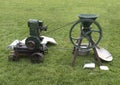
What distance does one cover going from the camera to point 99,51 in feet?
15.9

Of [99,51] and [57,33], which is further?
[57,33]

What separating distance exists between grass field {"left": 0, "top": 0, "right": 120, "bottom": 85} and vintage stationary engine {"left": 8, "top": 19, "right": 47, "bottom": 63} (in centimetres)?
11

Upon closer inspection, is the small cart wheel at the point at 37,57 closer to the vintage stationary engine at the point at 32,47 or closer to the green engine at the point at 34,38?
the vintage stationary engine at the point at 32,47

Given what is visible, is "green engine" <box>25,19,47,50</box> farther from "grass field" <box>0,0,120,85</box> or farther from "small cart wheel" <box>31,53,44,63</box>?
"grass field" <box>0,0,120,85</box>

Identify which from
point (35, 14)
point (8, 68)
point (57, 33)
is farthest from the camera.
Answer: point (35, 14)

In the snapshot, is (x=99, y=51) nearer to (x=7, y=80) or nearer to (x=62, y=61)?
(x=62, y=61)

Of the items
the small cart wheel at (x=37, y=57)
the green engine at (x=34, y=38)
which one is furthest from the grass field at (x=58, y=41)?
the green engine at (x=34, y=38)

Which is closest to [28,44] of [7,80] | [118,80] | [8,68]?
[8,68]

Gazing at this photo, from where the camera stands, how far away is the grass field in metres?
4.05

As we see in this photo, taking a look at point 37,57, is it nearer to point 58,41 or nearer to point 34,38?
point 34,38

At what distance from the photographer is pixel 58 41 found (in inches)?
231

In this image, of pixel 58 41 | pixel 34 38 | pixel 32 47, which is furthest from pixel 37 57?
pixel 58 41

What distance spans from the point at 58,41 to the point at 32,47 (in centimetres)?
138

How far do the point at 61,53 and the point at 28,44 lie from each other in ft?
2.67
